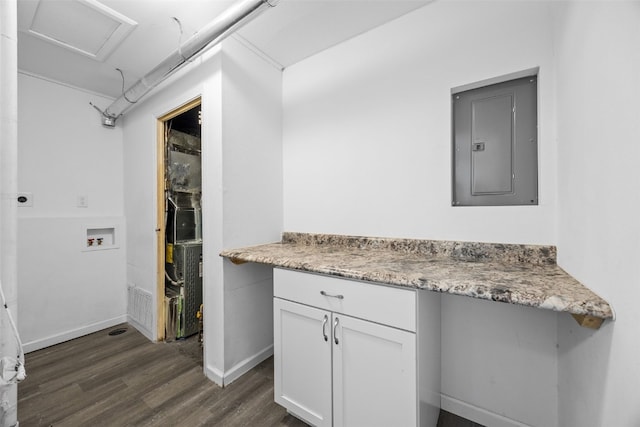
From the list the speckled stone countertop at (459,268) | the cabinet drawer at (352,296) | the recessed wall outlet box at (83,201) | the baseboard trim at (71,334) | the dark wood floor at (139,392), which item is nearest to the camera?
the speckled stone countertop at (459,268)

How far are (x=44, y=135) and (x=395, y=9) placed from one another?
300cm

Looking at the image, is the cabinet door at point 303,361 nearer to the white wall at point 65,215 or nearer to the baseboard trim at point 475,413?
the baseboard trim at point 475,413

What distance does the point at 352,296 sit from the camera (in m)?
1.08

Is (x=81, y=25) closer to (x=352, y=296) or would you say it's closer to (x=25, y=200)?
(x=25, y=200)

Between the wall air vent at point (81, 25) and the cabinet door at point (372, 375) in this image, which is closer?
the cabinet door at point (372, 375)

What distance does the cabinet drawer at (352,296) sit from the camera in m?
0.97

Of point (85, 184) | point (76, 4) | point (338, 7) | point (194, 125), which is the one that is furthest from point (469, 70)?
point (85, 184)

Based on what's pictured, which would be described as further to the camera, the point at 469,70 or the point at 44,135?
the point at 44,135

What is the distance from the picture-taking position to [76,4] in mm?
1400

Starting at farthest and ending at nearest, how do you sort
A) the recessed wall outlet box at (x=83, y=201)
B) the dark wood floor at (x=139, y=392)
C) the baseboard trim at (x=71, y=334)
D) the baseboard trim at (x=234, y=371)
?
the recessed wall outlet box at (x=83, y=201) < the baseboard trim at (x=71, y=334) < the baseboard trim at (x=234, y=371) < the dark wood floor at (x=139, y=392)

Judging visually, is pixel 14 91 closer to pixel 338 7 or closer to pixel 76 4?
pixel 76 4

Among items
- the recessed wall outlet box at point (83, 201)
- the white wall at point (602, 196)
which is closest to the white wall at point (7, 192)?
the recessed wall outlet box at point (83, 201)

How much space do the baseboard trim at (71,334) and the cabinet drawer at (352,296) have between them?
2.24 m

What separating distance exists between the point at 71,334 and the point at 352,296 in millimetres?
2725
